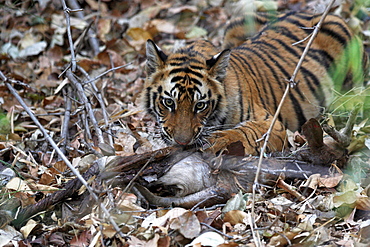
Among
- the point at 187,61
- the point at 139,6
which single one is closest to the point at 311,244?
the point at 187,61

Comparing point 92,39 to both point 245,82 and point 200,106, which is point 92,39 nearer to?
point 245,82

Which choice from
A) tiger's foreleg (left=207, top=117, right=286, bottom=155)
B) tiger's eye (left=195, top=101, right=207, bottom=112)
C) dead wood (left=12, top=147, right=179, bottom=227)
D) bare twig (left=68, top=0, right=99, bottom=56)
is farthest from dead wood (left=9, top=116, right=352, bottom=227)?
bare twig (left=68, top=0, right=99, bottom=56)

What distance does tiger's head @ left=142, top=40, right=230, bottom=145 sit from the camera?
3424mm

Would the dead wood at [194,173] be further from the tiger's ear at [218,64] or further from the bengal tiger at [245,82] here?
the tiger's ear at [218,64]

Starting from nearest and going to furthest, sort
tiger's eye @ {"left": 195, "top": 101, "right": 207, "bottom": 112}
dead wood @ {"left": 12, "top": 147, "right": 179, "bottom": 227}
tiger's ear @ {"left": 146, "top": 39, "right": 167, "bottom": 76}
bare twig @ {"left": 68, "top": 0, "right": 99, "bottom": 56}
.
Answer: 1. dead wood @ {"left": 12, "top": 147, "right": 179, "bottom": 227}
2. tiger's eye @ {"left": 195, "top": 101, "right": 207, "bottom": 112}
3. tiger's ear @ {"left": 146, "top": 39, "right": 167, "bottom": 76}
4. bare twig @ {"left": 68, "top": 0, "right": 99, "bottom": 56}

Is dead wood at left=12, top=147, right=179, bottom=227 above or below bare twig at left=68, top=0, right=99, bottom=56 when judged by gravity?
below

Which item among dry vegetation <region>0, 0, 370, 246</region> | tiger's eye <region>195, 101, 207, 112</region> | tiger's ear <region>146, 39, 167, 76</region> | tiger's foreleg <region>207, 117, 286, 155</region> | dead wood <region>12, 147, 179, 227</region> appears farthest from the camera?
tiger's ear <region>146, 39, 167, 76</region>

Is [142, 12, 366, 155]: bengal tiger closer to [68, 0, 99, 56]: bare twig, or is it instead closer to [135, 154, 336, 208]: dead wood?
[135, 154, 336, 208]: dead wood

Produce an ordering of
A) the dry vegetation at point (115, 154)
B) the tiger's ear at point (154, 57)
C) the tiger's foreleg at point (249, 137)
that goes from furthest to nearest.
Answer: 1. the tiger's ear at point (154, 57)
2. the tiger's foreleg at point (249, 137)
3. the dry vegetation at point (115, 154)

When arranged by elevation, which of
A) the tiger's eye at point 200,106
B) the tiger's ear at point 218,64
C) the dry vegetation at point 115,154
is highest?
the tiger's ear at point 218,64

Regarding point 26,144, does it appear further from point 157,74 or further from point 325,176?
point 325,176

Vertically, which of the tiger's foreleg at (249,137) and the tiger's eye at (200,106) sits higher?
the tiger's eye at (200,106)

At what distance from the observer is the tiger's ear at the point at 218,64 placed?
142 inches

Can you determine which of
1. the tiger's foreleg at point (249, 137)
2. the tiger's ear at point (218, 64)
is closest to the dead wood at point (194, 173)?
the tiger's foreleg at point (249, 137)
